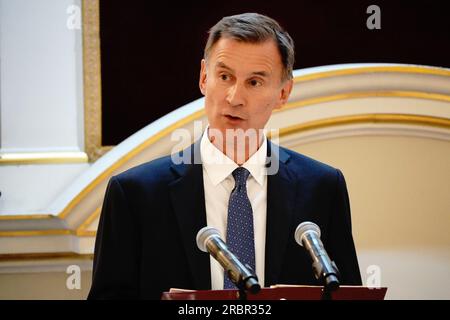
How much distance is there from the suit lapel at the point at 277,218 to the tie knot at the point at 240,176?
0.07m

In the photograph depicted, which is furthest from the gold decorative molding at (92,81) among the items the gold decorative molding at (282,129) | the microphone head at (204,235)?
the microphone head at (204,235)

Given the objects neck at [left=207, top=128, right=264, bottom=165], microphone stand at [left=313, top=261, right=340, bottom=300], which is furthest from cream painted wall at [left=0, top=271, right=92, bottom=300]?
microphone stand at [left=313, top=261, right=340, bottom=300]

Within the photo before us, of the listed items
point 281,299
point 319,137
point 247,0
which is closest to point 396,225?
point 319,137

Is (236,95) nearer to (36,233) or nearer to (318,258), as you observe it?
(318,258)

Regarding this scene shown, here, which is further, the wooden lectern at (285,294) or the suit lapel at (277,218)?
the suit lapel at (277,218)

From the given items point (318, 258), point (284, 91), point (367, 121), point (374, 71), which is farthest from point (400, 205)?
point (318, 258)

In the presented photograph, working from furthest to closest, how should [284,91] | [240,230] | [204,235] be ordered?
[284,91] → [240,230] → [204,235]

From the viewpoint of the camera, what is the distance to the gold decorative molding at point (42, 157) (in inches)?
125

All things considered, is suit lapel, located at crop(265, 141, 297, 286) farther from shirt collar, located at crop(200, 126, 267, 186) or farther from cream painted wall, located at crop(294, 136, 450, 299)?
cream painted wall, located at crop(294, 136, 450, 299)

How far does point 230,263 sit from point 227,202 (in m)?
0.49

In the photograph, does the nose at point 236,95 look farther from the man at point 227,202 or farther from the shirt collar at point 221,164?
the shirt collar at point 221,164

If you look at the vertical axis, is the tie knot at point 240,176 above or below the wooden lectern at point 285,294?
above

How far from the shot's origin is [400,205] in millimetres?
3158

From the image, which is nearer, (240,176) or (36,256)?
(240,176)
